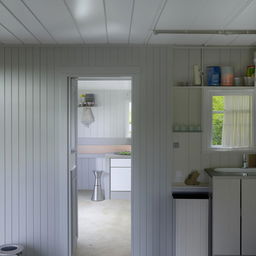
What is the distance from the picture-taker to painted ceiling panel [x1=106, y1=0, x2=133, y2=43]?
2.04 m

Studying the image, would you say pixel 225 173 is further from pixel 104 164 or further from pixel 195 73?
pixel 104 164

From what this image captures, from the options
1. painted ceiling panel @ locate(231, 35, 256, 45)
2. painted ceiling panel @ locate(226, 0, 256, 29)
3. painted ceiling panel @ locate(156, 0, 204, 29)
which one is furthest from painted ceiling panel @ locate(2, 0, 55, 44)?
painted ceiling panel @ locate(231, 35, 256, 45)

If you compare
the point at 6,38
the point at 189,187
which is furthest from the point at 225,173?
the point at 6,38

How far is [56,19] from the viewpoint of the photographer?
2357 millimetres

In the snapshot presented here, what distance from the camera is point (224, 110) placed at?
132 inches

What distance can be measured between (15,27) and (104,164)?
3.82m

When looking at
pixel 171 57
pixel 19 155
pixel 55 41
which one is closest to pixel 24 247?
pixel 19 155

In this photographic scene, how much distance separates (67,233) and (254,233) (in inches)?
75.8

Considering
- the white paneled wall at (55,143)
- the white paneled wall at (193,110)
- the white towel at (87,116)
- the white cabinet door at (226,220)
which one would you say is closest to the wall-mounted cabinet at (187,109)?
the white paneled wall at (193,110)

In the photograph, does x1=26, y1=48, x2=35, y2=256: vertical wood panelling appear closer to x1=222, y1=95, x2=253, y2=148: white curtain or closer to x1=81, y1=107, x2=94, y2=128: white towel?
x1=222, y1=95, x2=253, y2=148: white curtain

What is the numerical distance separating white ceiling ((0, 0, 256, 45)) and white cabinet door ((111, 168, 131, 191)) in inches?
122

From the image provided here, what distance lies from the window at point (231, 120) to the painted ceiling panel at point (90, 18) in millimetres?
1402

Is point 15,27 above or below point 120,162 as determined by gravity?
above

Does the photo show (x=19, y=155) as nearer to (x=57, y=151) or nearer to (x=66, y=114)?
(x=57, y=151)
